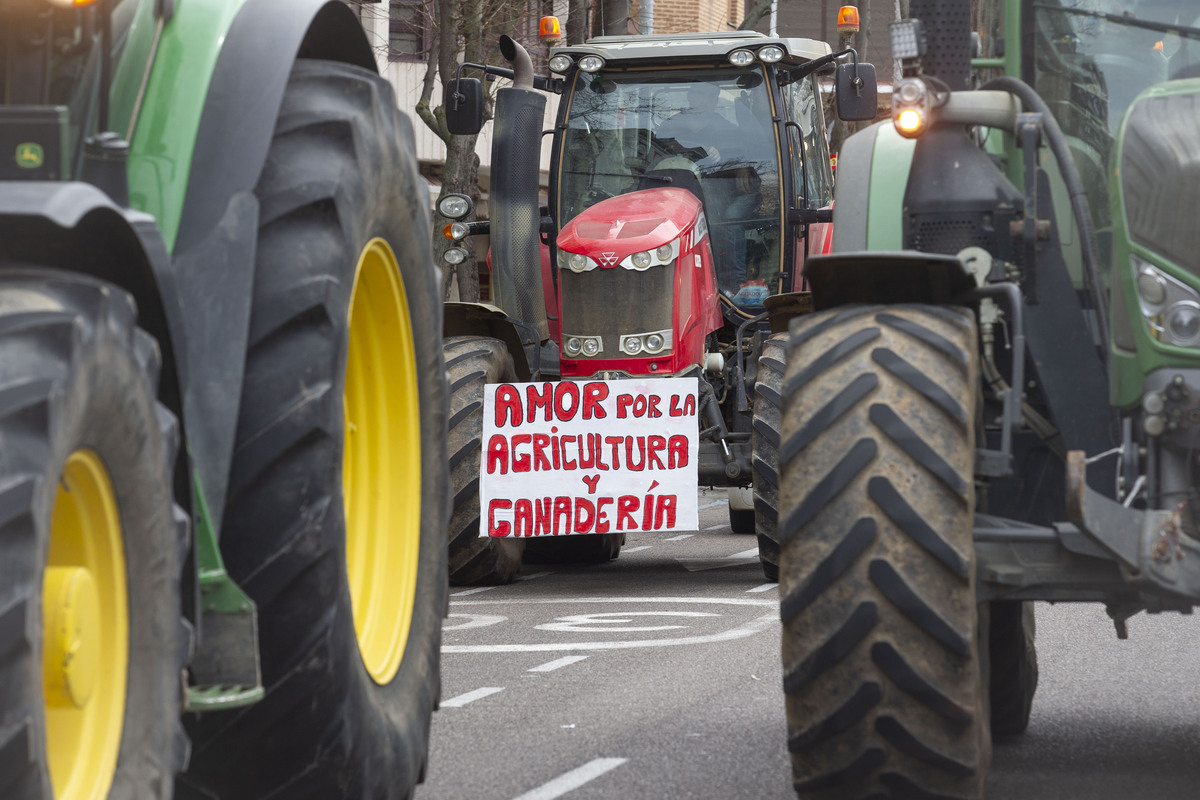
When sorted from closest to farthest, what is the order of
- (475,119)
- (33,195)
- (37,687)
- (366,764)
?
(37,687) < (33,195) < (366,764) < (475,119)

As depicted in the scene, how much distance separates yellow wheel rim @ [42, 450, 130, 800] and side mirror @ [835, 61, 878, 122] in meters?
8.49

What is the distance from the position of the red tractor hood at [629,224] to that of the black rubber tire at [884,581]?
6.65m

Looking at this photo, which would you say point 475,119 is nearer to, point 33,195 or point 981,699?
point 981,699

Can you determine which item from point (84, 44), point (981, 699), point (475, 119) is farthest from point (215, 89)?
point (475, 119)

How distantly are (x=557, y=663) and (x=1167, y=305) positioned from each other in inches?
151

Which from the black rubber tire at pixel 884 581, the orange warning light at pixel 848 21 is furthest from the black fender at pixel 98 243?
the orange warning light at pixel 848 21

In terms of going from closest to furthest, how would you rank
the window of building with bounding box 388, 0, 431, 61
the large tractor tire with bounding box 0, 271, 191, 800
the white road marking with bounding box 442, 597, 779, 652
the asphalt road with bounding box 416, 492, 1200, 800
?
the large tractor tire with bounding box 0, 271, 191, 800 → the asphalt road with bounding box 416, 492, 1200, 800 → the white road marking with bounding box 442, 597, 779, 652 → the window of building with bounding box 388, 0, 431, 61

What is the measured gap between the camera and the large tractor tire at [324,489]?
3.32m

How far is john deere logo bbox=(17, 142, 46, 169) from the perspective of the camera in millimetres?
2951

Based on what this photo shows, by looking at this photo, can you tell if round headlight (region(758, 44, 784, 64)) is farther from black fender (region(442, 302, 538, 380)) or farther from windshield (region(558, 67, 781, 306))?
black fender (region(442, 302, 538, 380))

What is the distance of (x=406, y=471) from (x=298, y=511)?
3.48 ft

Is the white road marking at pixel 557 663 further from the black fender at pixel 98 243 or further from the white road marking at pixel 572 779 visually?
the black fender at pixel 98 243

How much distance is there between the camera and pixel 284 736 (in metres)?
3.39

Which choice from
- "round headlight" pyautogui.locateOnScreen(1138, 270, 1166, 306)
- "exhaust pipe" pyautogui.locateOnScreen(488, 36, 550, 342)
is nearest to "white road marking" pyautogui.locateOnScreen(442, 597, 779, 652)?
"exhaust pipe" pyautogui.locateOnScreen(488, 36, 550, 342)
